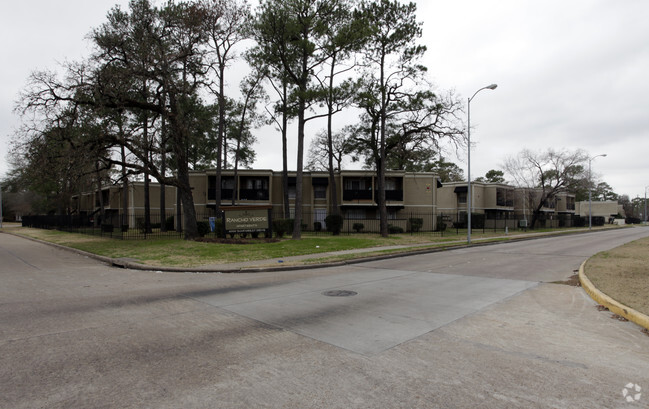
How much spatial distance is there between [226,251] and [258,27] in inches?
577

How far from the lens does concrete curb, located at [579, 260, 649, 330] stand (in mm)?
5855

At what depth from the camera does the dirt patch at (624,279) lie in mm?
6973

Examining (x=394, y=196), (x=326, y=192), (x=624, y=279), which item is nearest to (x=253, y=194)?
(x=326, y=192)

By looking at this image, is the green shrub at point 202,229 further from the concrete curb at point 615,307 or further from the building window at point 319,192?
the concrete curb at point 615,307

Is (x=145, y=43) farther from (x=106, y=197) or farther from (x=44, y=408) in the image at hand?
(x=106, y=197)

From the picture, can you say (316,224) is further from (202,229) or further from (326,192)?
(202,229)

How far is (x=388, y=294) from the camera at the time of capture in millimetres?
8430

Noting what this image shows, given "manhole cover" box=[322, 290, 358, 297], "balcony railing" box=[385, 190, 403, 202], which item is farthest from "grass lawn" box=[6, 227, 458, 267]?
"balcony railing" box=[385, 190, 403, 202]

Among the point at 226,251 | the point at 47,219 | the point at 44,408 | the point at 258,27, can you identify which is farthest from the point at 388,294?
the point at 47,219

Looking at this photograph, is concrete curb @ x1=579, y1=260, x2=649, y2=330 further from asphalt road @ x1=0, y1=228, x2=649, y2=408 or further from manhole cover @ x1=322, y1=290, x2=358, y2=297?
manhole cover @ x1=322, y1=290, x2=358, y2=297

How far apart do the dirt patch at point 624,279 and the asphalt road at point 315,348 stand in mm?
613

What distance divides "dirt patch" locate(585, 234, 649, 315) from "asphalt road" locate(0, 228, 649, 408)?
0.61m

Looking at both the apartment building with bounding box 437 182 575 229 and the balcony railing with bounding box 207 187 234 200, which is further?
the apartment building with bounding box 437 182 575 229

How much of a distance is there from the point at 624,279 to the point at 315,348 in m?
8.54
